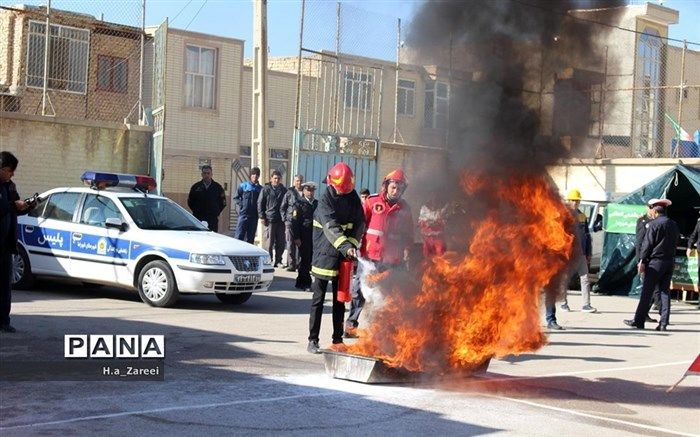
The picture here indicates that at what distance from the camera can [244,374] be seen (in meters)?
8.80

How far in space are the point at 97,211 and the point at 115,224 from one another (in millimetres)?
640

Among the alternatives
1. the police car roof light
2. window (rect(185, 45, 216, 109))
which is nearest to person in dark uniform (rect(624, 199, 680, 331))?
the police car roof light

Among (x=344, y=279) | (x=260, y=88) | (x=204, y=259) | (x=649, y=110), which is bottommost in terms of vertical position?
(x=204, y=259)

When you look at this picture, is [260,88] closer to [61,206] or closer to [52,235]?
[61,206]

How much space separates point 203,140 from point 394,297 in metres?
24.4

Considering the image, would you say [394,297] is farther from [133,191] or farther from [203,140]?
[203,140]

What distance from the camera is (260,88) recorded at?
20.8 meters

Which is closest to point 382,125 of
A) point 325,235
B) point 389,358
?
point 325,235

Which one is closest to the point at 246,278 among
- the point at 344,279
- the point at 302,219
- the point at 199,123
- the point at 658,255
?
the point at 302,219

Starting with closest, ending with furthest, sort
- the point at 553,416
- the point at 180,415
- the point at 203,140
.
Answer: the point at 180,415
the point at 553,416
the point at 203,140

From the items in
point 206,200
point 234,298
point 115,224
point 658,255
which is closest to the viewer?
point 115,224

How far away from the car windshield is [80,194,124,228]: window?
0.18 metres

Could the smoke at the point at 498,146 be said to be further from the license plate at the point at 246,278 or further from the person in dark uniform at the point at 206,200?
the person in dark uniform at the point at 206,200

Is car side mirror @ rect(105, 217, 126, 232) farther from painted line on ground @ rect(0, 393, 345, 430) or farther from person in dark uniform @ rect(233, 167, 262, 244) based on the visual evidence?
painted line on ground @ rect(0, 393, 345, 430)
